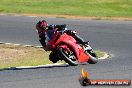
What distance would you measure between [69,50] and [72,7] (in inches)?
964

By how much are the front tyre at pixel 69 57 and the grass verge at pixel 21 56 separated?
1171mm

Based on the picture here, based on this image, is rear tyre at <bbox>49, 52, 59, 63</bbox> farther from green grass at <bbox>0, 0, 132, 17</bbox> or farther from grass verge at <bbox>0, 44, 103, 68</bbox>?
green grass at <bbox>0, 0, 132, 17</bbox>

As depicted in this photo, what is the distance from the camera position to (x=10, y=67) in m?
16.8

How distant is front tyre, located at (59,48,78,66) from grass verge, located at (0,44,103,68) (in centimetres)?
117

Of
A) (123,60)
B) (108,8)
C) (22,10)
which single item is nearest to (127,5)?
(108,8)

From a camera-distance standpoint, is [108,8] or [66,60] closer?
[66,60]

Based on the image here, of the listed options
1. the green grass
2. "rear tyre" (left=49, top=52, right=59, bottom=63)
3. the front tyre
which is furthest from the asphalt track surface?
the green grass

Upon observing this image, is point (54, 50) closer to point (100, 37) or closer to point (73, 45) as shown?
point (73, 45)

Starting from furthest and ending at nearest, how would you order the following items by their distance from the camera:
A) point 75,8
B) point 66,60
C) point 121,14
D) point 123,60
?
1. point 75,8
2. point 121,14
3. point 123,60
4. point 66,60

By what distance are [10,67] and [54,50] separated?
4.63ft

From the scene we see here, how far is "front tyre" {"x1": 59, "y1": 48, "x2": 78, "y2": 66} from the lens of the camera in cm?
1653

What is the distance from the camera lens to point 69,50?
663 inches

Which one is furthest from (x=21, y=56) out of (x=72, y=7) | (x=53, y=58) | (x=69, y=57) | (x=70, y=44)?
(x=72, y=7)

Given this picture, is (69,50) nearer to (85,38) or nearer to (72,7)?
(85,38)
